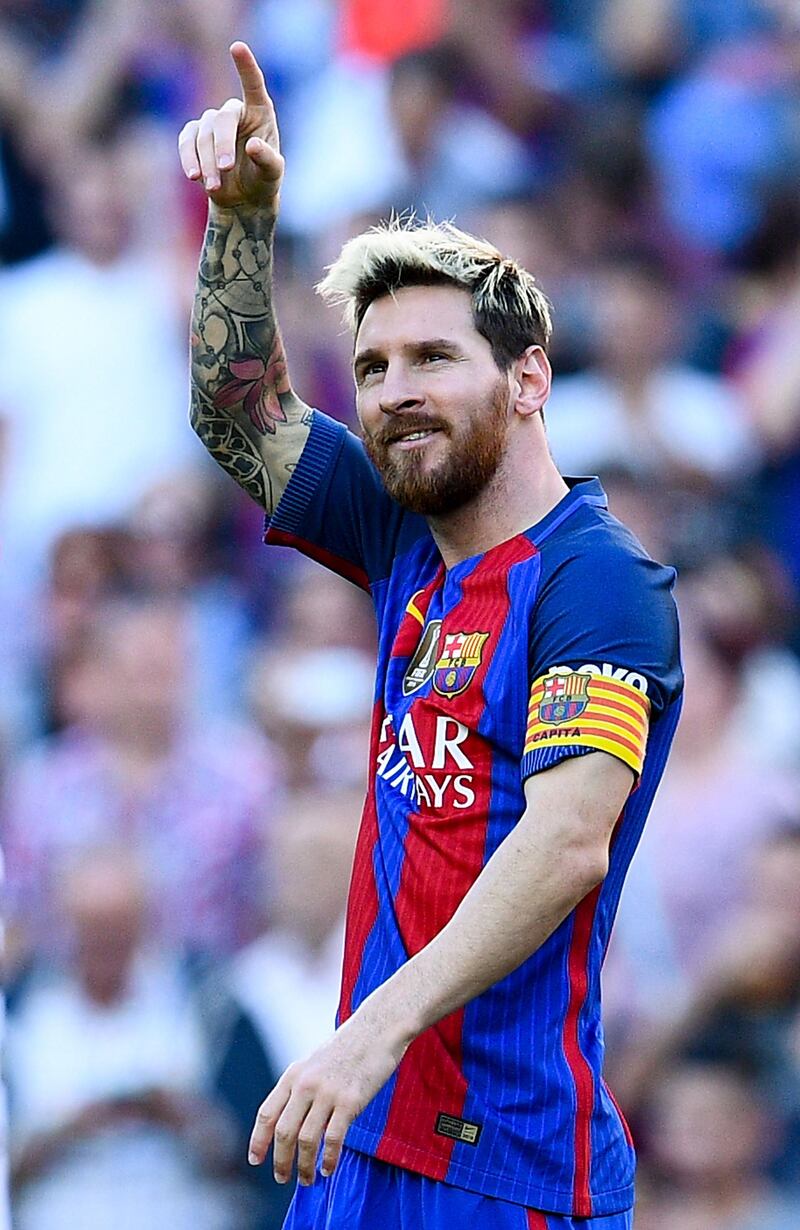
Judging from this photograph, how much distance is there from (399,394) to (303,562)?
13.0 ft

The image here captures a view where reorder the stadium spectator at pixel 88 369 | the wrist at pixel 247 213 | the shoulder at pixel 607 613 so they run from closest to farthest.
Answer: the shoulder at pixel 607 613 < the wrist at pixel 247 213 < the stadium spectator at pixel 88 369

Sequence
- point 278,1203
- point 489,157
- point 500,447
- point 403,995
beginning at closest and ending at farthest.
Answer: point 403,995
point 500,447
point 278,1203
point 489,157

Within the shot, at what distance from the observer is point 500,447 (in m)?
3.11

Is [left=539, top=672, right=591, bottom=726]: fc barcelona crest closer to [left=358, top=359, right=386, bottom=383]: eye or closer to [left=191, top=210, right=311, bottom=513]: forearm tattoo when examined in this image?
[left=358, top=359, right=386, bottom=383]: eye

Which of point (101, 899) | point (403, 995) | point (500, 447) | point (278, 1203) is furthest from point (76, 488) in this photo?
point (403, 995)

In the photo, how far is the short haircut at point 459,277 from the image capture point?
312cm

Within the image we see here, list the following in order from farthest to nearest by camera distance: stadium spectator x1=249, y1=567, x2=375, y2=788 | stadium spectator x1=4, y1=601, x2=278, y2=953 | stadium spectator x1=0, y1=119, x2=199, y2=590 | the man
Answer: stadium spectator x1=0, y1=119, x2=199, y2=590 < stadium spectator x1=249, y1=567, x2=375, y2=788 < stadium spectator x1=4, y1=601, x2=278, y2=953 < the man

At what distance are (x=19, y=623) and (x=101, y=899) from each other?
1.15 m

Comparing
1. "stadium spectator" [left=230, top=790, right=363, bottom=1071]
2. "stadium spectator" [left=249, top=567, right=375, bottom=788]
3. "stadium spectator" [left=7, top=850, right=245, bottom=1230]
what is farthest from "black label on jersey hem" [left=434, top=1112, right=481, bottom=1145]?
"stadium spectator" [left=249, top=567, right=375, bottom=788]

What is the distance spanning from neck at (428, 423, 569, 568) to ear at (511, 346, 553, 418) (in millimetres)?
54

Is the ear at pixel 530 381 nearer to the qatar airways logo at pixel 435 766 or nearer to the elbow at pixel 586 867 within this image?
the qatar airways logo at pixel 435 766

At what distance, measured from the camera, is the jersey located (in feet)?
9.34

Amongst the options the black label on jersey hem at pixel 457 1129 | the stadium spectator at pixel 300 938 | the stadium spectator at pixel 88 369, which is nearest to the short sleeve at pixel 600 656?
the black label on jersey hem at pixel 457 1129

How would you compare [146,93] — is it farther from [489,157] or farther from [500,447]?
[500,447]
